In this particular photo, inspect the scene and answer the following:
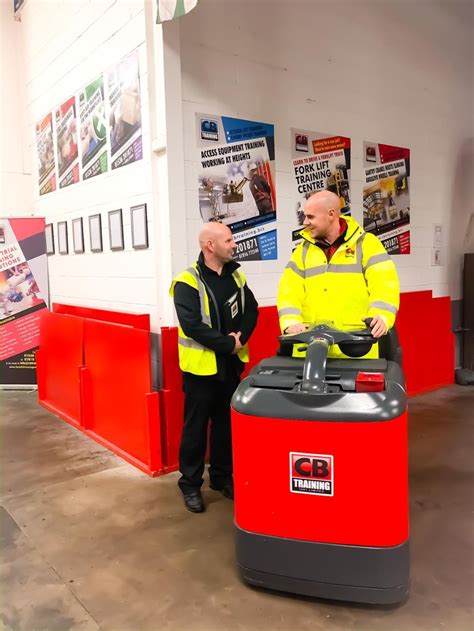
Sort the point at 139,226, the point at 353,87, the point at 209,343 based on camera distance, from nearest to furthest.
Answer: the point at 209,343
the point at 139,226
the point at 353,87

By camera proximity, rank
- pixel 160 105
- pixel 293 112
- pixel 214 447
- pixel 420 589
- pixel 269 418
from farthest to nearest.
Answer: pixel 293 112 → pixel 160 105 → pixel 214 447 → pixel 420 589 → pixel 269 418

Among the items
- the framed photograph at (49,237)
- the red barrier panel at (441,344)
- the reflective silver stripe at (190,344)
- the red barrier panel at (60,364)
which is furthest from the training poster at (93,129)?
the red barrier panel at (441,344)

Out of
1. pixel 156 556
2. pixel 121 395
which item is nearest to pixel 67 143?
pixel 121 395

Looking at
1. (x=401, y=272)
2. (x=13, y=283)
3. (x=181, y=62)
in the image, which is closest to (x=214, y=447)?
(x=181, y=62)

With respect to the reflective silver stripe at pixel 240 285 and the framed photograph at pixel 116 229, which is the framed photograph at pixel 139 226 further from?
the reflective silver stripe at pixel 240 285

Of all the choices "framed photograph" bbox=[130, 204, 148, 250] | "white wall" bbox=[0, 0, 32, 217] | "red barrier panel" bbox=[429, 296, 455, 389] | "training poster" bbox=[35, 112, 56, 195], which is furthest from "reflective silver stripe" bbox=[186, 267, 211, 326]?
"white wall" bbox=[0, 0, 32, 217]

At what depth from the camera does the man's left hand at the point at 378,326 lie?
213cm

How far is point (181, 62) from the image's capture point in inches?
131

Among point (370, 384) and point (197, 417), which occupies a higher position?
point (370, 384)

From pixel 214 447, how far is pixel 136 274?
1387mm

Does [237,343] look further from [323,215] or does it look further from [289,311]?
[323,215]

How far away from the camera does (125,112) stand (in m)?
3.70

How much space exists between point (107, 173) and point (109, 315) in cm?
107

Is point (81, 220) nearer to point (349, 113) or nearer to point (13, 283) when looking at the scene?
point (13, 283)
